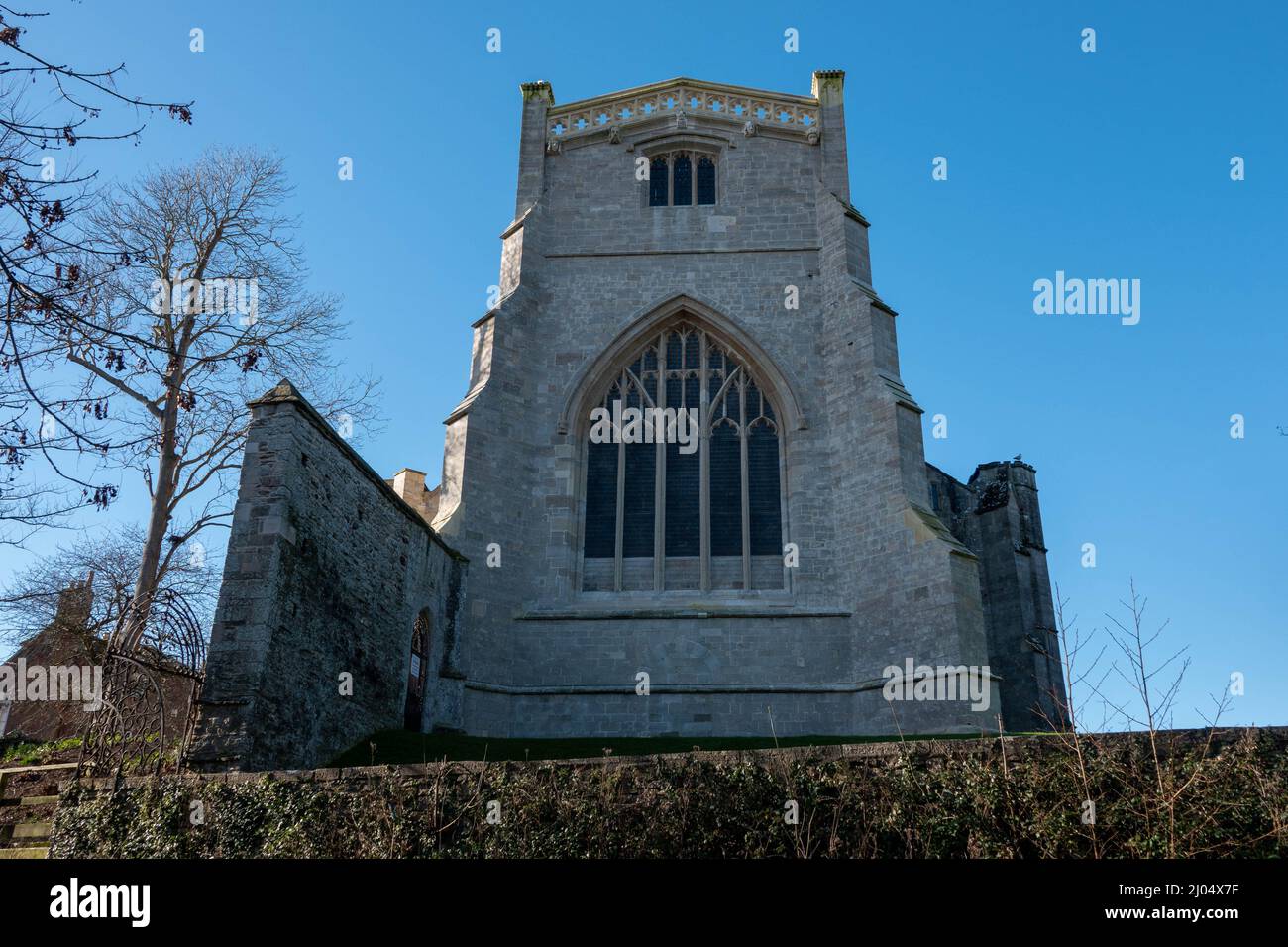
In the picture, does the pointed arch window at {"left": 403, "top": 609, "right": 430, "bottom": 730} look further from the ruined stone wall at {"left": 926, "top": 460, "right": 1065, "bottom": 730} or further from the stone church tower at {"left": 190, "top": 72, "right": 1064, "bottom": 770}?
the ruined stone wall at {"left": 926, "top": 460, "right": 1065, "bottom": 730}

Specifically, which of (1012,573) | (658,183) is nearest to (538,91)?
(658,183)

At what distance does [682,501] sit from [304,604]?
7861 mm

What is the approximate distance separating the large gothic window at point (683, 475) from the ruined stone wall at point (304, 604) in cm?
415

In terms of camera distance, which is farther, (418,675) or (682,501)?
(682,501)

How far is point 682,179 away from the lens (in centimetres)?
2058

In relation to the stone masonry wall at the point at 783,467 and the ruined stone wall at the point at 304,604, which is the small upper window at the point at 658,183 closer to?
the stone masonry wall at the point at 783,467

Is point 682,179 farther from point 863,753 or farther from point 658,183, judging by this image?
point 863,753

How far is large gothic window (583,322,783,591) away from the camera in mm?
17266

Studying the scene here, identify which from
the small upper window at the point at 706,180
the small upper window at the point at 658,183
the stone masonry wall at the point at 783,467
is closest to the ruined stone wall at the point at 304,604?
the stone masonry wall at the point at 783,467

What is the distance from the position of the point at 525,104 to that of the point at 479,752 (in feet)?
44.8

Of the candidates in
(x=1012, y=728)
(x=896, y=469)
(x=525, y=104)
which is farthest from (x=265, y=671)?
(x=525, y=104)

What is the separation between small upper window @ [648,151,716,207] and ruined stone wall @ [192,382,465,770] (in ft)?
29.7

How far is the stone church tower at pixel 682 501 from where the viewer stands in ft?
48.4
